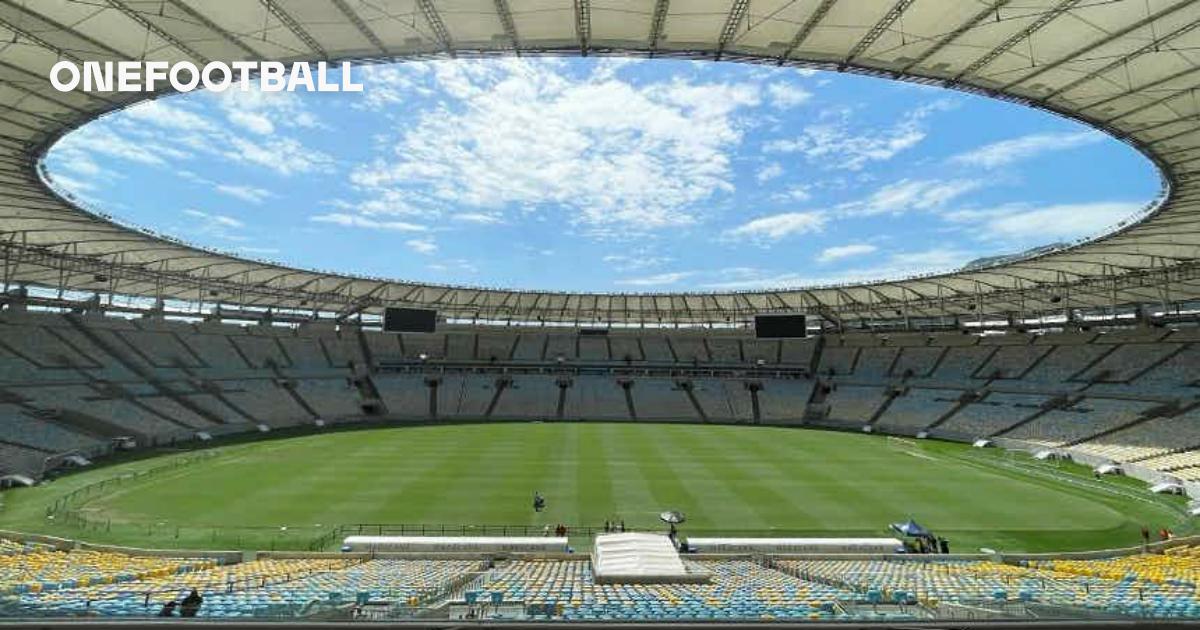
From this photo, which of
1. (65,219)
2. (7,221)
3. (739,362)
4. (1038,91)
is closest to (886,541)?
(1038,91)

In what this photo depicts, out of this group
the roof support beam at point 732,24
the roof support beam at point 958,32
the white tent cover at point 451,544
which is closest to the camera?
the roof support beam at point 958,32

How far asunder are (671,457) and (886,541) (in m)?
20.1

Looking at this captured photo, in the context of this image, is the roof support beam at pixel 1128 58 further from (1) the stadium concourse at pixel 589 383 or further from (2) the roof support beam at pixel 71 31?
(2) the roof support beam at pixel 71 31

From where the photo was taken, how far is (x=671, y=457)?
4172 centimetres

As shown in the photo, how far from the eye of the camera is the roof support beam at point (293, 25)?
1610 centimetres

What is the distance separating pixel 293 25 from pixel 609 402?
180 feet

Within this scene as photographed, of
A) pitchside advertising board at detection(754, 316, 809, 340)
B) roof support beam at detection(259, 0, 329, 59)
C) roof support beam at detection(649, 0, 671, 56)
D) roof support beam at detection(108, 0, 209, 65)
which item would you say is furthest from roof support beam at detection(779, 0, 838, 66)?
Result: pitchside advertising board at detection(754, 316, 809, 340)

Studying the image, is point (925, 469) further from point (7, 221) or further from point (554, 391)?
point (7, 221)

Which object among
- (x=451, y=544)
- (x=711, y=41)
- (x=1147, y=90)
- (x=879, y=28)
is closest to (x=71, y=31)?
(x=711, y=41)

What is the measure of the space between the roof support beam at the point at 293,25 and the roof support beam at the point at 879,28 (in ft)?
51.7

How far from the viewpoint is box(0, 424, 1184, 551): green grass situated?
25.4 meters

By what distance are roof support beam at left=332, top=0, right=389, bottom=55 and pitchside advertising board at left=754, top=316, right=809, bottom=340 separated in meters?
→ 46.0

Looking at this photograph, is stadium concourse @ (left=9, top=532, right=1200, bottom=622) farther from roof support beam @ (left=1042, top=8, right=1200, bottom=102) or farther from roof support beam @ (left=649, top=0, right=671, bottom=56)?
roof support beam @ (left=649, top=0, right=671, bottom=56)

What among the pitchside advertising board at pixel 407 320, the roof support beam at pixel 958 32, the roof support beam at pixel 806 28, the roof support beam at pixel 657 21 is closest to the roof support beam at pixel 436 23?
the roof support beam at pixel 657 21
